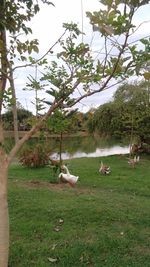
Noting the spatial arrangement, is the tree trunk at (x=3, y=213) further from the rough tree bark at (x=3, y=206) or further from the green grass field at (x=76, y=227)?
the green grass field at (x=76, y=227)

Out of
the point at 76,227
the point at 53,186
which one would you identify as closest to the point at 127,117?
the point at 53,186

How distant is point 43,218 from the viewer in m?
5.75

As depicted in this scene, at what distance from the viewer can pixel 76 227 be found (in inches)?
211

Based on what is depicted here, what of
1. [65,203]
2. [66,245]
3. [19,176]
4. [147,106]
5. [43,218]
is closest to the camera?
[66,245]

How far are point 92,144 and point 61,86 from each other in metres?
26.7

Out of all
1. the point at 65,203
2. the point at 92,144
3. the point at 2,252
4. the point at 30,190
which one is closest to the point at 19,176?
the point at 30,190

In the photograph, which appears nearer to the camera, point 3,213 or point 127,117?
point 3,213

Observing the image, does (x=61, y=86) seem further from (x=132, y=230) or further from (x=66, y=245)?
(x=132, y=230)

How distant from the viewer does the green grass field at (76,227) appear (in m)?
4.44

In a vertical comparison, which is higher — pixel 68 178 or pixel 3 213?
pixel 3 213

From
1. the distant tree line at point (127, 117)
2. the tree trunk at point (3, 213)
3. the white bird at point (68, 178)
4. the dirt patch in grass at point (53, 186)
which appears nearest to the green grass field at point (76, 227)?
the dirt patch in grass at point (53, 186)

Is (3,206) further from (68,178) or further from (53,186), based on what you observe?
(68,178)

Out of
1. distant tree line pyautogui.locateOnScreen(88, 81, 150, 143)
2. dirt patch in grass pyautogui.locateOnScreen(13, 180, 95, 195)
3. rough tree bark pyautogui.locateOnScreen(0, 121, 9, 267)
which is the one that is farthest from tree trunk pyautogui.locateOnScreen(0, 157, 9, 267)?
distant tree line pyautogui.locateOnScreen(88, 81, 150, 143)

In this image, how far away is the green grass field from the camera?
444 centimetres
